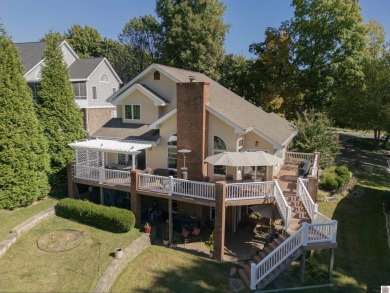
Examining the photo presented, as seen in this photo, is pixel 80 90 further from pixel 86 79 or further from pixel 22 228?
pixel 22 228

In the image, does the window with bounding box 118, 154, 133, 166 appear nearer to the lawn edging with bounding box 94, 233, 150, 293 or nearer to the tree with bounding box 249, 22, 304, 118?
the lawn edging with bounding box 94, 233, 150, 293

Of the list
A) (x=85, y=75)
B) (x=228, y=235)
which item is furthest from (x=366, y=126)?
(x=85, y=75)

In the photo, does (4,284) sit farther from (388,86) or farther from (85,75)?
(388,86)

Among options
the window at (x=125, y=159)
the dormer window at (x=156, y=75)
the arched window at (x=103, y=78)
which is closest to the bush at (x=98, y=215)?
the window at (x=125, y=159)

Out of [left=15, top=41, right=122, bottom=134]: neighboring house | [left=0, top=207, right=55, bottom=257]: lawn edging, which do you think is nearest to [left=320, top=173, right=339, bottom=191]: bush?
[left=0, top=207, right=55, bottom=257]: lawn edging

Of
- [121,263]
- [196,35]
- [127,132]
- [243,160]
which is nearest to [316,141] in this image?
[243,160]

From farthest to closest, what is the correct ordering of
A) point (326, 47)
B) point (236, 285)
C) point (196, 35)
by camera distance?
point (196, 35)
point (326, 47)
point (236, 285)
